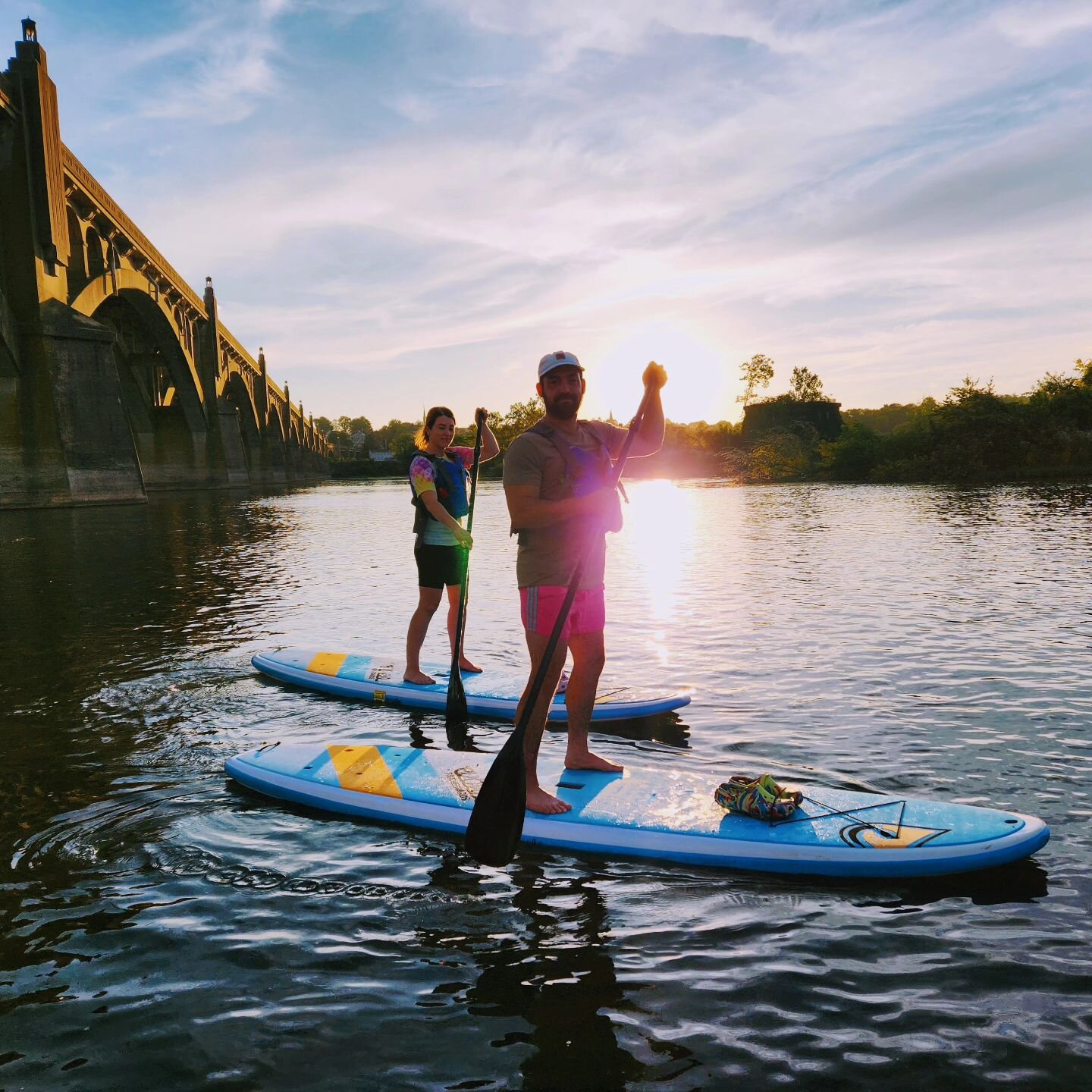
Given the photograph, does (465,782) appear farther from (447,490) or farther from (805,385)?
(805,385)

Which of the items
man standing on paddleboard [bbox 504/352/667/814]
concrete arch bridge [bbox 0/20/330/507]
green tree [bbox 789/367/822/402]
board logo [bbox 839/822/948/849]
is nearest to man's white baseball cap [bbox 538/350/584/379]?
man standing on paddleboard [bbox 504/352/667/814]

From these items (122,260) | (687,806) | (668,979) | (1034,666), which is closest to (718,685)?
(1034,666)

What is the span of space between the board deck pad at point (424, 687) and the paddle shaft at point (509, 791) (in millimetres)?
2486

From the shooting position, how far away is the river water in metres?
2.81

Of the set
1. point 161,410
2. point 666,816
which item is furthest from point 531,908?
point 161,410

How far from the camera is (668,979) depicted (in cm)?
323

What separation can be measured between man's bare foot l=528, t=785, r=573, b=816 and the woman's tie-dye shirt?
10.1 ft

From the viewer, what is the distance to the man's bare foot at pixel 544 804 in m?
4.55

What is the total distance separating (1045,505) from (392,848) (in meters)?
30.4

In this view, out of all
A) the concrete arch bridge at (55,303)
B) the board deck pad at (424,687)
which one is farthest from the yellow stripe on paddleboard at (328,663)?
the concrete arch bridge at (55,303)

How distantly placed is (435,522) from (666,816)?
3.82m

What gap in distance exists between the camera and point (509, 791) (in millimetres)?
4184

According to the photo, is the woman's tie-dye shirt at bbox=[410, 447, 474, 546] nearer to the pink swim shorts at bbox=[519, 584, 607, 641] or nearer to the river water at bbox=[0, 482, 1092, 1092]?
the river water at bbox=[0, 482, 1092, 1092]

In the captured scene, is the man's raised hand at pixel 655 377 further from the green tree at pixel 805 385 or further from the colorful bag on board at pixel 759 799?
the green tree at pixel 805 385
